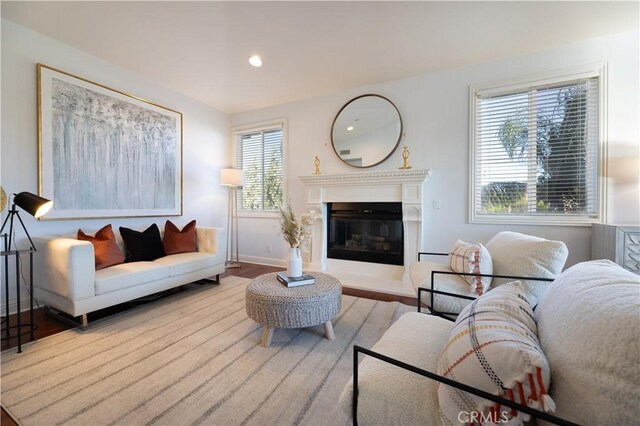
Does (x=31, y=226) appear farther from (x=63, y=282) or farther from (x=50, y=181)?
(x=63, y=282)

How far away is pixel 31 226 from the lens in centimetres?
253

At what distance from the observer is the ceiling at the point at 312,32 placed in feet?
7.34

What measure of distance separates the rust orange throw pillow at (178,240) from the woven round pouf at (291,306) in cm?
178

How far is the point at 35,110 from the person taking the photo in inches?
101

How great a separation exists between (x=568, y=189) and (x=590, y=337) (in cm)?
297

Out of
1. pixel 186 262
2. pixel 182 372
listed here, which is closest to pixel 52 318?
pixel 186 262

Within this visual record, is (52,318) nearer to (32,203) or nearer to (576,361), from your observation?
(32,203)

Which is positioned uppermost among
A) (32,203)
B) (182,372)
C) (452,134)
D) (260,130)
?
(260,130)

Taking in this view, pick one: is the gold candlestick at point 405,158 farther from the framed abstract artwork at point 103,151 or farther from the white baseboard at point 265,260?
the framed abstract artwork at point 103,151

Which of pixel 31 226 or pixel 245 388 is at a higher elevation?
pixel 31 226

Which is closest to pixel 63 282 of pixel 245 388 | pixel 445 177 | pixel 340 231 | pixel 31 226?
pixel 31 226

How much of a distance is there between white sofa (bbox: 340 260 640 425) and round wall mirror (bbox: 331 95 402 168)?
2770 millimetres

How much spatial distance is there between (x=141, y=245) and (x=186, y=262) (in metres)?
0.57

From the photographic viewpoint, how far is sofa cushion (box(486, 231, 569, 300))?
5.61 ft
